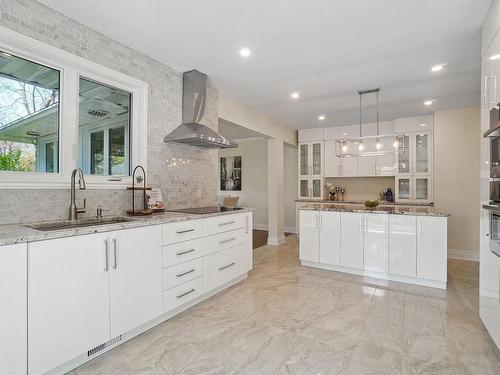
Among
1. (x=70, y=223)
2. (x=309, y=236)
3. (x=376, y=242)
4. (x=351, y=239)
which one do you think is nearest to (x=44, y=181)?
(x=70, y=223)

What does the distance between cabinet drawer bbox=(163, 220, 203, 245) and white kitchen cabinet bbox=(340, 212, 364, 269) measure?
1.99 m

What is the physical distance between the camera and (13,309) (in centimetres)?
142

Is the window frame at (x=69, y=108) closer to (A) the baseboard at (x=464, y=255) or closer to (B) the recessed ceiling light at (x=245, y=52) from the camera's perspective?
(B) the recessed ceiling light at (x=245, y=52)

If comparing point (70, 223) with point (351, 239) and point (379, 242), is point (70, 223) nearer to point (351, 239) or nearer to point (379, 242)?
point (351, 239)

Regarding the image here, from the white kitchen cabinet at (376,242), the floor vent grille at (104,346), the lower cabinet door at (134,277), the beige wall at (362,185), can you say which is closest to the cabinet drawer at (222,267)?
the lower cabinet door at (134,277)

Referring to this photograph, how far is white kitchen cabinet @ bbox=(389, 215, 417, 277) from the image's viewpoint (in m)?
3.21

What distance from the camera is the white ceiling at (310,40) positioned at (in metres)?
2.08

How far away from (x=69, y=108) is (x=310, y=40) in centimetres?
220

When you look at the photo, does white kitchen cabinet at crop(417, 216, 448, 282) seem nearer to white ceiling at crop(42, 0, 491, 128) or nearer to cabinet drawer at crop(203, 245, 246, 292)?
white ceiling at crop(42, 0, 491, 128)

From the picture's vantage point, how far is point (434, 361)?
181 centimetres

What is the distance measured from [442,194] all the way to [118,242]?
501 cm

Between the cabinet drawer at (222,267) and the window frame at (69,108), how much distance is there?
3.81 ft

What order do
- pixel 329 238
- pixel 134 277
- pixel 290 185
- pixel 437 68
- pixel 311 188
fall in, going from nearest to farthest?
pixel 134 277
pixel 437 68
pixel 329 238
pixel 311 188
pixel 290 185

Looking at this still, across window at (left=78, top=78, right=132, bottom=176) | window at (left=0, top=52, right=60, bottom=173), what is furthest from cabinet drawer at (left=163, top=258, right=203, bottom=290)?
window at (left=0, top=52, right=60, bottom=173)
